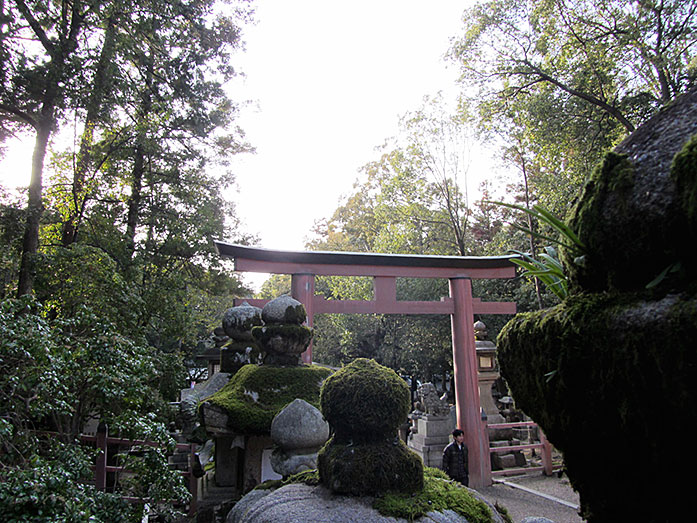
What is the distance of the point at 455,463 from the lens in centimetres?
598

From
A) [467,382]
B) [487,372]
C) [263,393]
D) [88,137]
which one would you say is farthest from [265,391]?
[88,137]

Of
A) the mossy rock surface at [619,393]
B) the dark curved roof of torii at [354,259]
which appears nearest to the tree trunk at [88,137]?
the dark curved roof of torii at [354,259]

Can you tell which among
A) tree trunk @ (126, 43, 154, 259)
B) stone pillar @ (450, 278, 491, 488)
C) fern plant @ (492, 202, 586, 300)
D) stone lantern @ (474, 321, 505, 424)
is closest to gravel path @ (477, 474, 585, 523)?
stone pillar @ (450, 278, 491, 488)

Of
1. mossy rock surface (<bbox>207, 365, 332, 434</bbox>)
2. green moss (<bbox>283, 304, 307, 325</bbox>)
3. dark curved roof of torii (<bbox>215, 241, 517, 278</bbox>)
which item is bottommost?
mossy rock surface (<bbox>207, 365, 332, 434</bbox>)

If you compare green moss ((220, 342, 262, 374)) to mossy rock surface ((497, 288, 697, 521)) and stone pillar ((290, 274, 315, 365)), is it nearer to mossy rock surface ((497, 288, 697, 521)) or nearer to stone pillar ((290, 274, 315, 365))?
stone pillar ((290, 274, 315, 365))

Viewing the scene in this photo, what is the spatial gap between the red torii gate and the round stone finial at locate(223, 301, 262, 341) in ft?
2.15

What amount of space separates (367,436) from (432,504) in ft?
1.71

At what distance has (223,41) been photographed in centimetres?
1045

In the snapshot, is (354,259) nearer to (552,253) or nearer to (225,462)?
(225,462)

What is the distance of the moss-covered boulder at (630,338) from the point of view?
0.95m

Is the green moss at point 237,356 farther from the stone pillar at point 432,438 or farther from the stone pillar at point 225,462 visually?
the stone pillar at point 432,438

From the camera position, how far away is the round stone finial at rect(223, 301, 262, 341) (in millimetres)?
6156

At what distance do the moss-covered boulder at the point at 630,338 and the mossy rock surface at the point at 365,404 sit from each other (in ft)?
4.52

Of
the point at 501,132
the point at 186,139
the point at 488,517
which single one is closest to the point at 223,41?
the point at 186,139
